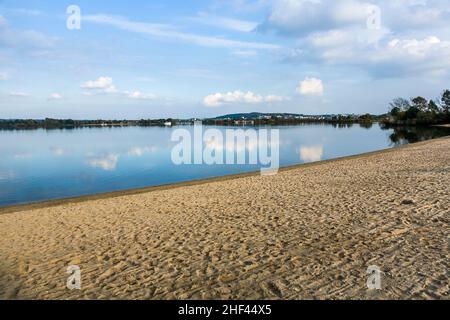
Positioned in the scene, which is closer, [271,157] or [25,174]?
[25,174]

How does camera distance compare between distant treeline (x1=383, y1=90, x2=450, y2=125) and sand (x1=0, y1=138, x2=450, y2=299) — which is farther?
distant treeline (x1=383, y1=90, x2=450, y2=125)

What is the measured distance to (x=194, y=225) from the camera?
9.62 m

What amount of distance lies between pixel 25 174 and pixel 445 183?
1133 inches

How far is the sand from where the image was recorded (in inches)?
218

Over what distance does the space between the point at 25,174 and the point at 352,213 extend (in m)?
27.1

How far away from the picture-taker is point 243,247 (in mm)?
7418

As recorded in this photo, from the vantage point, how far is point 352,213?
31.7ft

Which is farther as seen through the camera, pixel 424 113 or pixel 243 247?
pixel 424 113

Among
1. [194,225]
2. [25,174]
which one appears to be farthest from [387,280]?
[25,174]

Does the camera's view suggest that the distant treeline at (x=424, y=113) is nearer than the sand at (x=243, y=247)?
No

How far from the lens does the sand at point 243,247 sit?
5.54m
